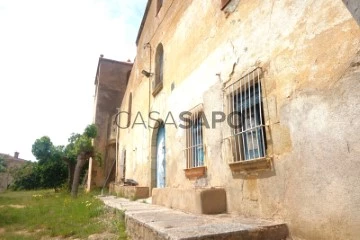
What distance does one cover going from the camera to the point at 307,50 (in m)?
2.76

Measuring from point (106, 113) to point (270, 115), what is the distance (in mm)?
15662

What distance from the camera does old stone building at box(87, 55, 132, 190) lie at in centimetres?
1575

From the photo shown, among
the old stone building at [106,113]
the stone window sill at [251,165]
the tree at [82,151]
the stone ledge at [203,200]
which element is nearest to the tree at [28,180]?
the old stone building at [106,113]

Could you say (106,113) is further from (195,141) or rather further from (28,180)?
(28,180)

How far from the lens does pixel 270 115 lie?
3.17 meters

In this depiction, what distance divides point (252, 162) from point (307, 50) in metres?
1.53

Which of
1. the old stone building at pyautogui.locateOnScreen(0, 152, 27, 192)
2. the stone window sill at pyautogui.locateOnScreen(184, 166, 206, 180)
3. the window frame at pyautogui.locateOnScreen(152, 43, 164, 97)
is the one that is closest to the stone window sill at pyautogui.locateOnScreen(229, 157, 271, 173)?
the stone window sill at pyautogui.locateOnScreen(184, 166, 206, 180)

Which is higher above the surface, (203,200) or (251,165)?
(251,165)

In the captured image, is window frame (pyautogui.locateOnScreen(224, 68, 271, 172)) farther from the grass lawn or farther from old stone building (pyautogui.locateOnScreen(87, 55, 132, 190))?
old stone building (pyautogui.locateOnScreen(87, 55, 132, 190))

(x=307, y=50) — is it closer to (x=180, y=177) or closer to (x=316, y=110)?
(x=316, y=110)

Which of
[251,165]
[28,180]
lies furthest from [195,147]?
[28,180]

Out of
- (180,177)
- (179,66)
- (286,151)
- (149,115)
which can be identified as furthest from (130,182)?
(286,151)

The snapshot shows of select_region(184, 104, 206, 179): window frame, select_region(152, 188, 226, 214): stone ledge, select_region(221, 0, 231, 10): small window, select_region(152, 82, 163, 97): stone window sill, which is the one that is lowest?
select_region(152, 188, 226, 214): stone ledge

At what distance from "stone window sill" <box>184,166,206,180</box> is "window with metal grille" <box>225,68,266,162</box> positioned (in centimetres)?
102
